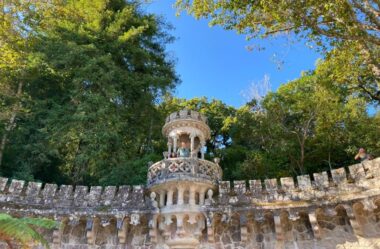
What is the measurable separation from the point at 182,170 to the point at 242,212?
2095mm

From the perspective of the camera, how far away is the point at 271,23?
11195 mm

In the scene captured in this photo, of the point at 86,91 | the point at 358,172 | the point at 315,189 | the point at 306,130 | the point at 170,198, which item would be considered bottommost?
the point at 170,198

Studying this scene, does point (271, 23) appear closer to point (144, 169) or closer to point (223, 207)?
point (223, 207)

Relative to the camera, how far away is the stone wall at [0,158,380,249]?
9.40 meters

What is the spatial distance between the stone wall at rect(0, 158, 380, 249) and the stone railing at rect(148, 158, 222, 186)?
52 centimetres

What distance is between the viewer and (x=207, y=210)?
10266 millimetres

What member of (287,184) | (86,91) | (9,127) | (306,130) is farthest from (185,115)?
(9,127)

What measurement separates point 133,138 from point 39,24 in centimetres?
811

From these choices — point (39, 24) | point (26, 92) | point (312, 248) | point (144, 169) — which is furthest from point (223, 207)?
point (39, 24)

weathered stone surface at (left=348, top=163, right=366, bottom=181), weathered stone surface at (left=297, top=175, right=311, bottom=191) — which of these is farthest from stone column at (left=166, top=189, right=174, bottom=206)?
weathered stone surface at (left=348, top=163, right=366, bottom=181)

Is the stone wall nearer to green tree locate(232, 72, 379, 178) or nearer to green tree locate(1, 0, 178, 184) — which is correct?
green tree locate(1, 0, 178, 184)

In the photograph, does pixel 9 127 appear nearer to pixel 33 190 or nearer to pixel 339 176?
pixel 33 190

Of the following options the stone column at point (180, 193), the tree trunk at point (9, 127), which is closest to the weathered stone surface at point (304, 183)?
the stone column at point (180, 193)

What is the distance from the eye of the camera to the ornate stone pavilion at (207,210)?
9484 mm
